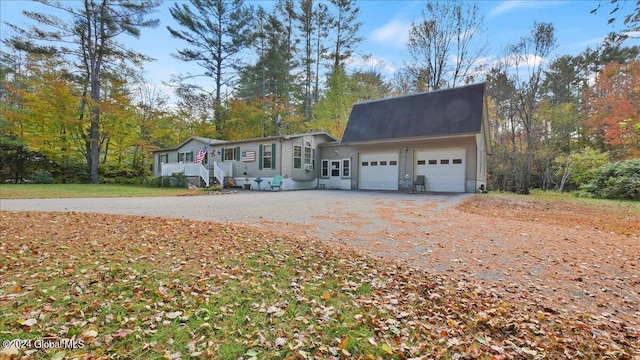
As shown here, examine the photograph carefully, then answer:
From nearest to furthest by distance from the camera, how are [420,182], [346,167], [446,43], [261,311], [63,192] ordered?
1. [261,311]
2. [63,192]
3. [420,182]
4. [346,167]
5. [446,43]

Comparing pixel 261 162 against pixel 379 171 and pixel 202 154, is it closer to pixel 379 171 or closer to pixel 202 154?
pixel 202 154

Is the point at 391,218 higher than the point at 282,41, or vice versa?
the point at 282,41

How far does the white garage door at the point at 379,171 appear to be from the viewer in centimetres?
1666

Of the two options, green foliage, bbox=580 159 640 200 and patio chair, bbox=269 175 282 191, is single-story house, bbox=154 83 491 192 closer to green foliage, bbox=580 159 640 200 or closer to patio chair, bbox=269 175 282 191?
patio chair, bbox=269 175 282 191

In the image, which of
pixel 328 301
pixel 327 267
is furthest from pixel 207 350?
pixel 327 267

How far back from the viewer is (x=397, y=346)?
6.97ft

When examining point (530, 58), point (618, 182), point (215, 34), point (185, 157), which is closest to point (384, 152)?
point (530, 58)

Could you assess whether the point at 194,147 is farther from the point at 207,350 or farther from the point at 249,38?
the point at 207,350

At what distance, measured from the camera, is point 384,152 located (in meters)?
17.0

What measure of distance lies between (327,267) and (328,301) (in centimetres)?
78

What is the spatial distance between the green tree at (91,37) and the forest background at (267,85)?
0.22 ft

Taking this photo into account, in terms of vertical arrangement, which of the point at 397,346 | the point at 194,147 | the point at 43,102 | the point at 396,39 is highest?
the point at 396,39

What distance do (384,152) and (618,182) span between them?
10571 mm

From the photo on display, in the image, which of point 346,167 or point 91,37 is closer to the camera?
point 346,167
